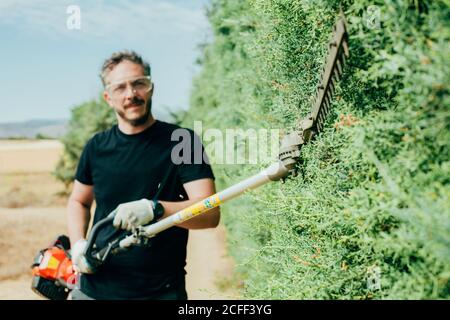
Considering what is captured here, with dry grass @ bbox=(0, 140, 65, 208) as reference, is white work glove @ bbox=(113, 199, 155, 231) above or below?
below

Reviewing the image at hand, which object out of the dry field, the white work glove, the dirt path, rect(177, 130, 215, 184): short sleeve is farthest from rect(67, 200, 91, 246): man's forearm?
the dirt path

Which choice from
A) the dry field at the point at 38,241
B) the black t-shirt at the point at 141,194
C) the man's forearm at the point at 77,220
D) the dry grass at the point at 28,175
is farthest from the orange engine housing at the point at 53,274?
the dry grass at the point at 28,175

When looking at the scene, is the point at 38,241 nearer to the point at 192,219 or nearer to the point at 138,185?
the point at 138,185

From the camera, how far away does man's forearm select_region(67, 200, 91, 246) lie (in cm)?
355

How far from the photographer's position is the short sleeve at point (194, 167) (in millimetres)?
3111

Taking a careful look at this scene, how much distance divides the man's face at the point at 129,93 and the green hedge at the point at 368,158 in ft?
2.86

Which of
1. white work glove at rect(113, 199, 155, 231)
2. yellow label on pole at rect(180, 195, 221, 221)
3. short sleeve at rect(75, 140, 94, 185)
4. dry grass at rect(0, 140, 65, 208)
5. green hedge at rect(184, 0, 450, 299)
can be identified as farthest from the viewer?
dry grass at rect(0, 140, 65, 208)

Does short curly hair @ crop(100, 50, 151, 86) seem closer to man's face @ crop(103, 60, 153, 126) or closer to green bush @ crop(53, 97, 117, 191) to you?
man's face @ crop(103, 60, 153, 126)

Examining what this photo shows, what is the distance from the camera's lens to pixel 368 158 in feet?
5.31

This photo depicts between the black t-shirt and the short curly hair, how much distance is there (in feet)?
1.34

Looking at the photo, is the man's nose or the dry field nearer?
the man's nose

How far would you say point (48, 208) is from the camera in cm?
1733
